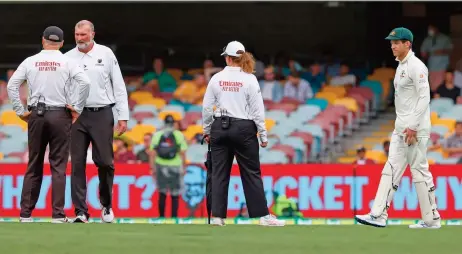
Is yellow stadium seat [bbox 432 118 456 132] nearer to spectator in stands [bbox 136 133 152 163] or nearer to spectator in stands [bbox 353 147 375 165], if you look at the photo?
spectator in stands [bbox 353 147 375 165]

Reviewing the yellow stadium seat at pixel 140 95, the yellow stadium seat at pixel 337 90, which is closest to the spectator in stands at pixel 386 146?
the yellow stadium seat at pixel 337 90

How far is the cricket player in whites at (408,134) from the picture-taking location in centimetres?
1191

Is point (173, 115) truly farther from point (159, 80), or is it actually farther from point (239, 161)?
point (239, 161)

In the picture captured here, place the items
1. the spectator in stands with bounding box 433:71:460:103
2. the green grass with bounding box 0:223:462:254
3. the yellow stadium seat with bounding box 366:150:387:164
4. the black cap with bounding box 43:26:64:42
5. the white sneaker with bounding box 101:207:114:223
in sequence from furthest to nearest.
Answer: the spectator in stands with bounding box 433:71:460:103 → the yellow stadium seat with bounding box 366:150:387:164 → the white sneaker with bounding box 101:207:114:223 → the black cap with bounding box 43:26:64:42 → the green grass with bounding box 0:223:462:254

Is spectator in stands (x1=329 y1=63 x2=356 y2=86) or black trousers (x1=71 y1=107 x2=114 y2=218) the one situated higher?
spectator in stands (x1=329 y1=63 x2=356 y2=86)

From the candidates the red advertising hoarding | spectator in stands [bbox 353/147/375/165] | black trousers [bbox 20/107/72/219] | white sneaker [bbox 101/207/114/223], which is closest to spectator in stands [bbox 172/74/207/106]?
spectator in stands [bbox 353/147/375/165]

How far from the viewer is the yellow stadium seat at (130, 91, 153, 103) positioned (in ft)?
83.1

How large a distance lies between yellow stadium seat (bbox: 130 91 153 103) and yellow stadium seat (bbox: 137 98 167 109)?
10 cm

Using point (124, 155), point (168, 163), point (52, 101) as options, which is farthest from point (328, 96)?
point (52, 101)

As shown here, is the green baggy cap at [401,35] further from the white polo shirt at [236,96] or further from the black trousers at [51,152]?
the black trousers at [51,152]

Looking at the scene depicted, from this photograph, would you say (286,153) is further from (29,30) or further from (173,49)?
(29,30)

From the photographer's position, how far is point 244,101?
1245cm

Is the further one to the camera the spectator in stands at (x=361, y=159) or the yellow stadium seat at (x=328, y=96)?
the yellow stadium seat at (x=328, y=96)

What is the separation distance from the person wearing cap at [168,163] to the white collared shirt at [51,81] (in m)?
7.36
